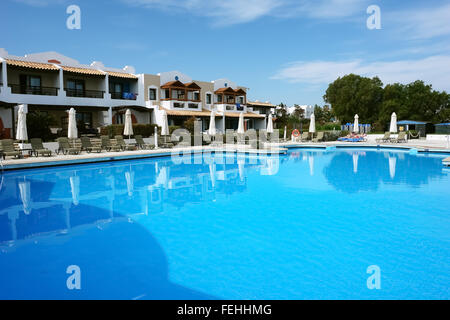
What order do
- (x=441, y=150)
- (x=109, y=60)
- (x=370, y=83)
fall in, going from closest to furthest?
(x=441, y=150), (x=109, y=60), (x=370, y=83)

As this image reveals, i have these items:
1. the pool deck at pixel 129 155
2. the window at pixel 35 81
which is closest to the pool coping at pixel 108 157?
the pool deck at pixel 129 155

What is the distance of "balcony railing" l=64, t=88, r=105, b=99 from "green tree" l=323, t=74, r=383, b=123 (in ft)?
147

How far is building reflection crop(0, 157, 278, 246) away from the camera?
7.17 meters

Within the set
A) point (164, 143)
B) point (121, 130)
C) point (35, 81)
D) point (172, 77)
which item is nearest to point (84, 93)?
point (35, 81)

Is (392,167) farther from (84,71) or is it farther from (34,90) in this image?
(34,90)

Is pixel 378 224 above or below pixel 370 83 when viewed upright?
below

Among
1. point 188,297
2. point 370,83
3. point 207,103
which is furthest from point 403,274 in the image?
point 370,83

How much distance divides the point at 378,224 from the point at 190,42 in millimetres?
26590

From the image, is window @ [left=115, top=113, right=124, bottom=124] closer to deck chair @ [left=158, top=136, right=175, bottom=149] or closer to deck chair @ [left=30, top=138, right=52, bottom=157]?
deck chair @ [left=158, top=136, right=175, bottom=149]

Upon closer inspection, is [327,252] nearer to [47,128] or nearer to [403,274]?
[403,274]

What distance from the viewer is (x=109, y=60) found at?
99.7 ft

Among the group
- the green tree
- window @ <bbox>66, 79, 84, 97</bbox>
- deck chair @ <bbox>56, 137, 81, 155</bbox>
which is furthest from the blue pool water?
the green tree

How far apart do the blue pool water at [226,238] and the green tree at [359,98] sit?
164 ft

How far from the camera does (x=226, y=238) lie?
19.9 ft
